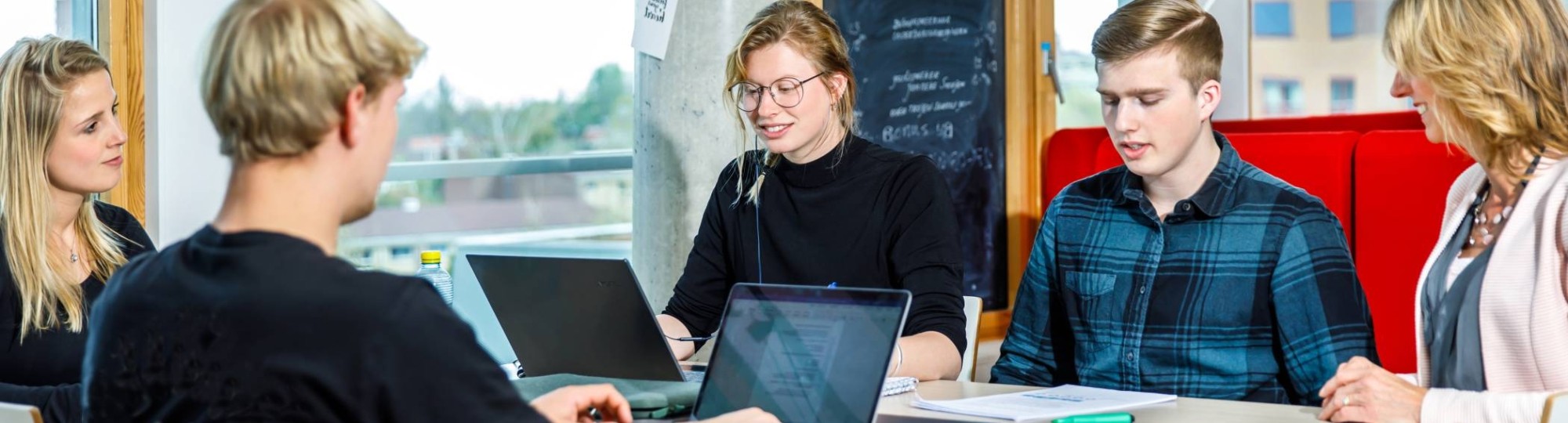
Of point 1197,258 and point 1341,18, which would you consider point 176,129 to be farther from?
point 1341,18

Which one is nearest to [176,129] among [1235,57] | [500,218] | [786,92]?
[500,218]

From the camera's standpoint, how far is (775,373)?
1.51 m

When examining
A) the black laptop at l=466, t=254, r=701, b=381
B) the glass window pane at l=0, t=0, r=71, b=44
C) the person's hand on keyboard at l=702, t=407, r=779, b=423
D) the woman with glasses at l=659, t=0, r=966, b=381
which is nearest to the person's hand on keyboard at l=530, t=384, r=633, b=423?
the person's hand on keyboard at l=702, t=407, r=779, b=423

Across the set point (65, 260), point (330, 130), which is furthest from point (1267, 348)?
point (65, 260)

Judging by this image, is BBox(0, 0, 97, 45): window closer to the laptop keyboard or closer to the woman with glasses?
the woman with glasses

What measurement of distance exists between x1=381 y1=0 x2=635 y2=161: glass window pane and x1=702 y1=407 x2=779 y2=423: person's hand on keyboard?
201 centimetres

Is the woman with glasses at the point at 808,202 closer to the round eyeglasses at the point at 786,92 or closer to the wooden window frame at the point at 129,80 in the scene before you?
the round eyeglasses at the point at 786,92

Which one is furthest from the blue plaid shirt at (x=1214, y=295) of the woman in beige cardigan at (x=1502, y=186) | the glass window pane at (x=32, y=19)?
the glass window pane at (x=32, y=19)

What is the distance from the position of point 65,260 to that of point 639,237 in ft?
4.41

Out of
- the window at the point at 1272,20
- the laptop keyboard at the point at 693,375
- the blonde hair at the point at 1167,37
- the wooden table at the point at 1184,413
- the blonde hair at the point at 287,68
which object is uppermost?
the window at the point at 1272,20

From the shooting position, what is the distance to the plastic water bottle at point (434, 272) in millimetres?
2287

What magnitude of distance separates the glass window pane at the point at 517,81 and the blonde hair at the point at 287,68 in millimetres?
2113

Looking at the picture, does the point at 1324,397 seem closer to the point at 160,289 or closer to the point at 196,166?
the point at 160,289

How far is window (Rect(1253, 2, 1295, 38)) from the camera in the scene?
17.3 ft
